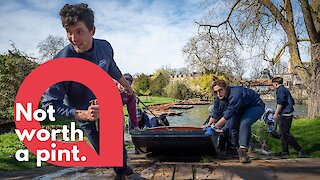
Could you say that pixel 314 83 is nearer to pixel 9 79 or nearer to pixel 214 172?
pixel 214 172

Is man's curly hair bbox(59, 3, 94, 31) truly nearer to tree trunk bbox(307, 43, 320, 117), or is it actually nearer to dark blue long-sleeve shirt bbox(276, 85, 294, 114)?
dark blue long-sleeve shirt bbox(276, 85, 294, 114)

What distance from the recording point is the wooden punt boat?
7.15 m

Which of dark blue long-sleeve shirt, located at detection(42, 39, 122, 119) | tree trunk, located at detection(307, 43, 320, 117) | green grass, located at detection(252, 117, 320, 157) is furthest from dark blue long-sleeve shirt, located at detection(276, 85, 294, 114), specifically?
tree trunk, located at detection(307, 43, 320, 117)

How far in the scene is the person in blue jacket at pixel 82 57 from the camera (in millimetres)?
3104

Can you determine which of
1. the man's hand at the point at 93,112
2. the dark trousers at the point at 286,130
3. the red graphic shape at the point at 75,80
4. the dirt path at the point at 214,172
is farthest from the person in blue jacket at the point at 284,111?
the man's hand at the point at 93,112

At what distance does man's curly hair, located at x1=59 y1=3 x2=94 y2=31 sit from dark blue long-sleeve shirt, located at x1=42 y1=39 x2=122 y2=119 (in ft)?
0.89

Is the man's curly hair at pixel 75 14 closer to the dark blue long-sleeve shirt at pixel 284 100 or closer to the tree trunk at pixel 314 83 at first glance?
the dark blue long-sleeve shirt at pixel 284 100

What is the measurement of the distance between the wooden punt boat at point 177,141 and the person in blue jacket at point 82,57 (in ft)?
12.2

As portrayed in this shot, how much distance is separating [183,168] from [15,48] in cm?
1695

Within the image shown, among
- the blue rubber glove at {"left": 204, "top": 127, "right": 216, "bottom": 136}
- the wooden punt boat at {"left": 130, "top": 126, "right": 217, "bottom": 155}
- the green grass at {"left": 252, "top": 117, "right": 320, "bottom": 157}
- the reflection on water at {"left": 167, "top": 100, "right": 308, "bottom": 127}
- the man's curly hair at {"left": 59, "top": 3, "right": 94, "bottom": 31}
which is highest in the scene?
the man's curly hair at {"left": 59, "top": 3, "right": 94, "bottom": 31}

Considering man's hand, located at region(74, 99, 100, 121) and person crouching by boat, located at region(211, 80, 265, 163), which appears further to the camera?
person crouching by boat, located at region(211, 80, 265, 163)

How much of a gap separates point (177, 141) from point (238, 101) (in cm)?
184

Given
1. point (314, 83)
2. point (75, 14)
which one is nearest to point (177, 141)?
point (75, 14)

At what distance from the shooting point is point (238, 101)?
609cm
